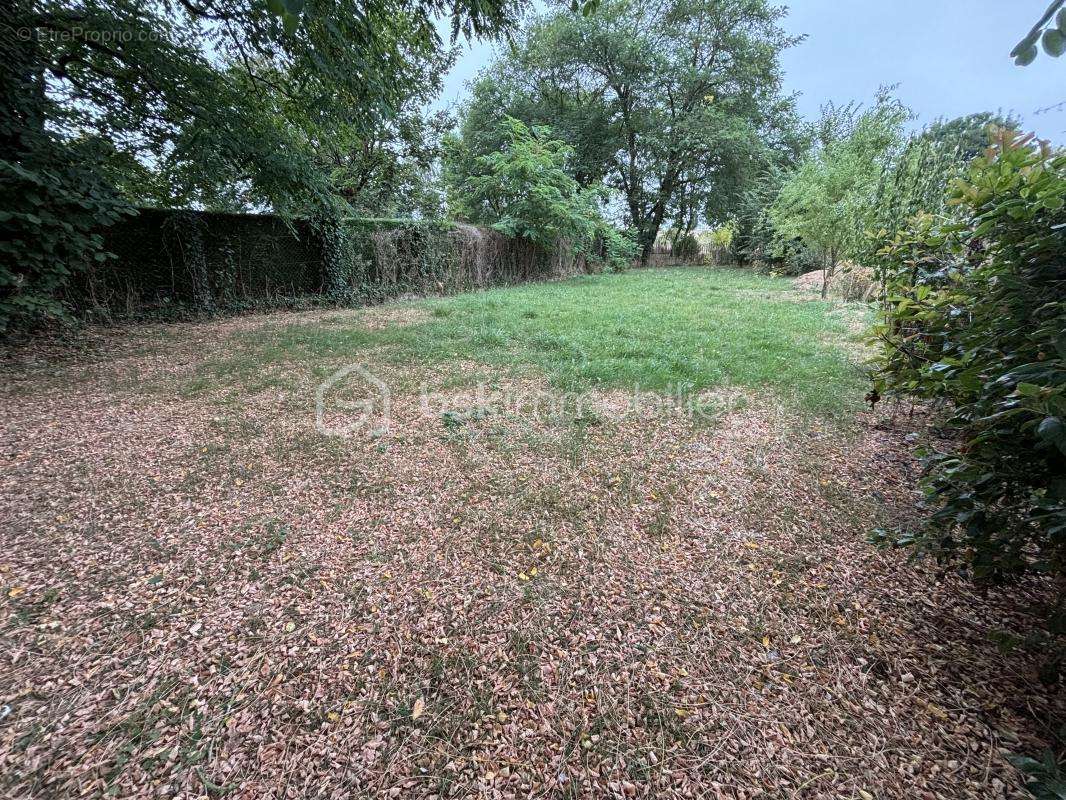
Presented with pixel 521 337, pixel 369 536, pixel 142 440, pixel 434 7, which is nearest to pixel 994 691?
pixel 369 536

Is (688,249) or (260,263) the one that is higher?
(688,249)

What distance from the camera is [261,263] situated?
306 inches

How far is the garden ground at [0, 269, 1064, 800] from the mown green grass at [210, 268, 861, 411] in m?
0.58

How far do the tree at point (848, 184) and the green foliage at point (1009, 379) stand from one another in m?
8.25

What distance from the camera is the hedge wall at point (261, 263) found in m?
6.18

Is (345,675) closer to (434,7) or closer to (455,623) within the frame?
(455,623)

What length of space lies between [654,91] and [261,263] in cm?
2060

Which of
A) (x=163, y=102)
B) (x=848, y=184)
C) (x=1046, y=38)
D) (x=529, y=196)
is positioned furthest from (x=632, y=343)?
(x=529, y=196)

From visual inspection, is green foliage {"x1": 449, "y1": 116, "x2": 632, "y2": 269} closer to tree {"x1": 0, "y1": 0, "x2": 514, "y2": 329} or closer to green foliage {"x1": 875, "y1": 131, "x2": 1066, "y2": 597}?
tree {"x1": 0, "y1": 0, "x2": 514, "y2": 329}

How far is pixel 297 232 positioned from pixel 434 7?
16.9 ft

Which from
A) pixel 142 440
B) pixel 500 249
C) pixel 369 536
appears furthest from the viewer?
pixel 500 249

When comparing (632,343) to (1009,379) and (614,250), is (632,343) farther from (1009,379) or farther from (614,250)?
(614,250)

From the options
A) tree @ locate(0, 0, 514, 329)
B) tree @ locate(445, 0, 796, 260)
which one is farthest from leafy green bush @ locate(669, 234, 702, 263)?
tree @ locate(0, 0, 514, 329)

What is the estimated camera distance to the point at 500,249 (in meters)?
12.7
